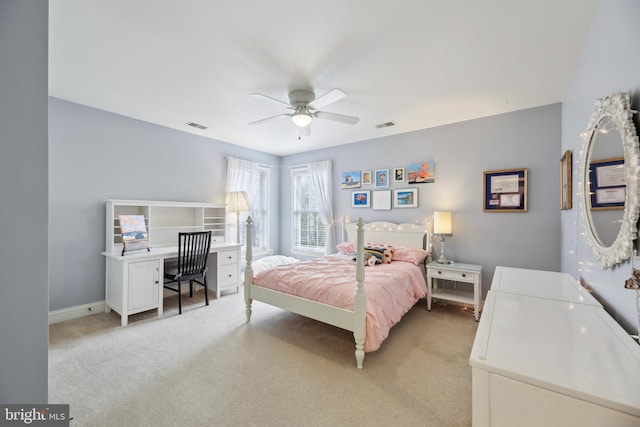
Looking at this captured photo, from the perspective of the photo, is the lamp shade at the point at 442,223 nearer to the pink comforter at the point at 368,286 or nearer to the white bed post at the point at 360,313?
the pink comforter at the point at 368,286

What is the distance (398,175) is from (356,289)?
8.31 ft

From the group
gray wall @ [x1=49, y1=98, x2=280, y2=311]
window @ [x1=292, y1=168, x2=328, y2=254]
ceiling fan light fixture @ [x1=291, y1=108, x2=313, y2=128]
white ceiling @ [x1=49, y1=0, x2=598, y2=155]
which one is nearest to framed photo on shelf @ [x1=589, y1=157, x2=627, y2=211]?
white ceiling @ [x1=49, y1=0, x2=598, y2=155]

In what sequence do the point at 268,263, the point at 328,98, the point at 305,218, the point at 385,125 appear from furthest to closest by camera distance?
the point at 305,218 < the point at 268,263 < the point at 385,125 < the point at 328,98

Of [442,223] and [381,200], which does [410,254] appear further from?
[381,200]

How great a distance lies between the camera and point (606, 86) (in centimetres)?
152

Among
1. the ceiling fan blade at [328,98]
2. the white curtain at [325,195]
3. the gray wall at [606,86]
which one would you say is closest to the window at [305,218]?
the white curtain at [325,195]

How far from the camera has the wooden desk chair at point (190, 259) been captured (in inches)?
131

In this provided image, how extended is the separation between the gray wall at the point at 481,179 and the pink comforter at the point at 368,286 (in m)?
1.00

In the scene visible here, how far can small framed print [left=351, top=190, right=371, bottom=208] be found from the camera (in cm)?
455

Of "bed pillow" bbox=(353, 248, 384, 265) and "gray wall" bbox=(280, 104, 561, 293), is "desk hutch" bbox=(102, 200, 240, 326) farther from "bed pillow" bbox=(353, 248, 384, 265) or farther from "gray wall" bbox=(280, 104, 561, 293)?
"gray wall" bbox=(280, 104, 561, 293)

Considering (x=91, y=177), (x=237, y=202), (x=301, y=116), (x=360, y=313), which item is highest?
(x=301, y=116)

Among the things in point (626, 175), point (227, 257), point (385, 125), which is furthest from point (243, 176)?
point (626, 175)

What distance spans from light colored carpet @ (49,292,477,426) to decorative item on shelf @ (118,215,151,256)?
891mm

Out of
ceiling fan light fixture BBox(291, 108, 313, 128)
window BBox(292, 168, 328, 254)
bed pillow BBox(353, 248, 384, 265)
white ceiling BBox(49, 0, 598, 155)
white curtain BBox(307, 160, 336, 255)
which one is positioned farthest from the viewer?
window BBox(292, 168, 328, 254)
